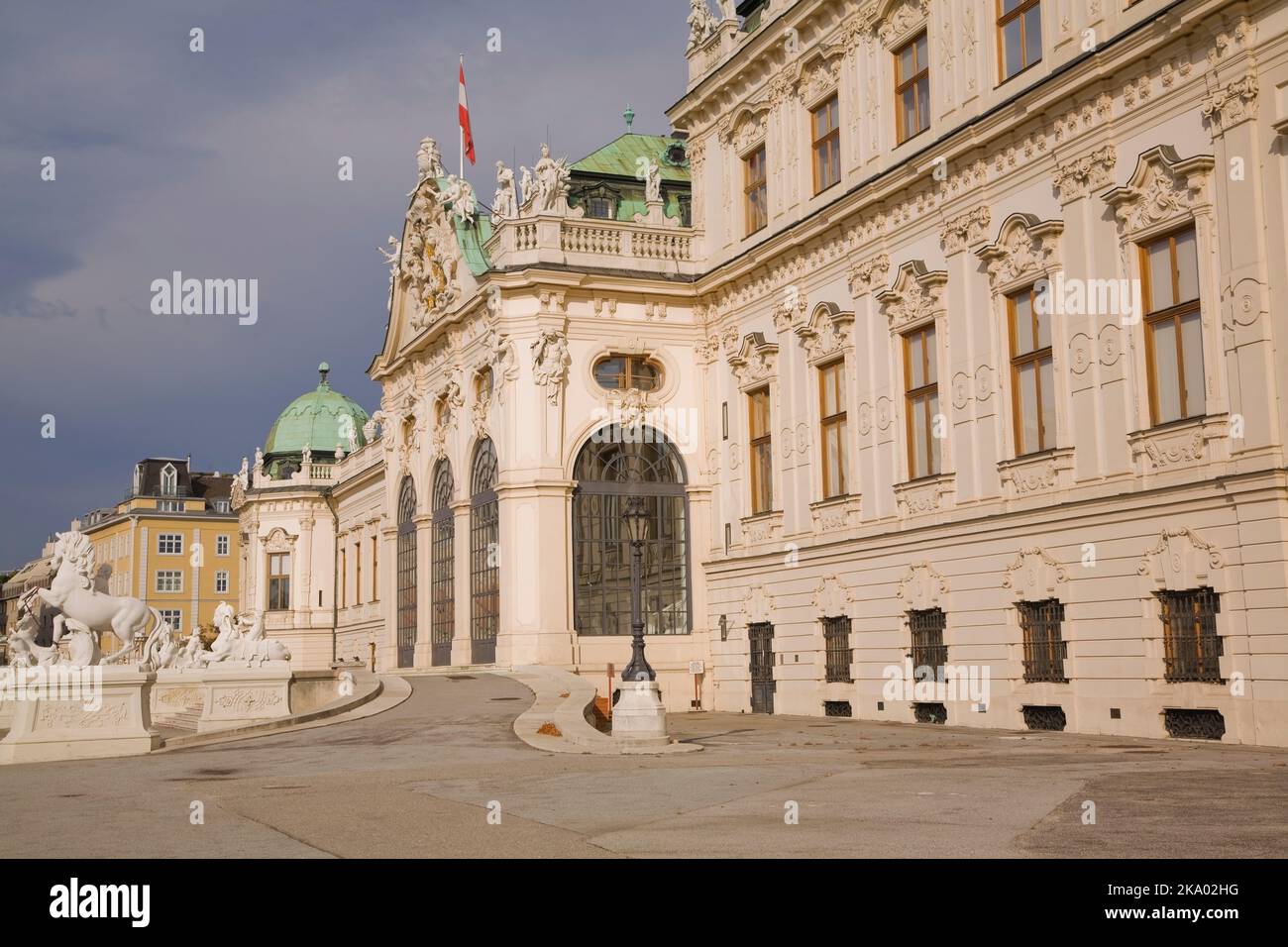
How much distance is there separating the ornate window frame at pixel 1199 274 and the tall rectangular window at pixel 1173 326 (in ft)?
0.43

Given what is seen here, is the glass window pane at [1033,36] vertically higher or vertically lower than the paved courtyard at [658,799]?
higher

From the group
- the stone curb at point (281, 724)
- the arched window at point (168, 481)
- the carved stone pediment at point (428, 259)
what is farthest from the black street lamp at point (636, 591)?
the arched window at point (168, 481)

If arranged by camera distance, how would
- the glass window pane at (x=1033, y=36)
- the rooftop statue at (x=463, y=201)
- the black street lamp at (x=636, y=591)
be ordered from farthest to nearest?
the rooftop statue at (x=463, y=201), the glass window pane at (x=1033, y=36), the black street lamp at (x=636, y=591)

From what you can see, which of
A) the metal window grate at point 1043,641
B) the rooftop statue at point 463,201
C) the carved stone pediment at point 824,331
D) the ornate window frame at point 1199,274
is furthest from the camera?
the rooftop statue at point 463,201

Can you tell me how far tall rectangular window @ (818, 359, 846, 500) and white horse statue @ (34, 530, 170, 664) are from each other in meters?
15.1

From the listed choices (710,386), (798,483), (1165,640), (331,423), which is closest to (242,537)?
(331,423)

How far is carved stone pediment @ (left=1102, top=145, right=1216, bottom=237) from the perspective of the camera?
21156 mm

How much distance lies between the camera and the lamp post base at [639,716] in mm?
20234

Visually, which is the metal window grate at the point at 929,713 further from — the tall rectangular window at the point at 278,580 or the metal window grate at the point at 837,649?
the tall rectangular window at the point at 278,580

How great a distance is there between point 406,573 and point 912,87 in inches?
948

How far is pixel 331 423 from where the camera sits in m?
75.7

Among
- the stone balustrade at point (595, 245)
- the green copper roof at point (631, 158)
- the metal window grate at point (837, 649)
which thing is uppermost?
the green copper roof at point (631, 158)

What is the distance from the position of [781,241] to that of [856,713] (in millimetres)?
10883
